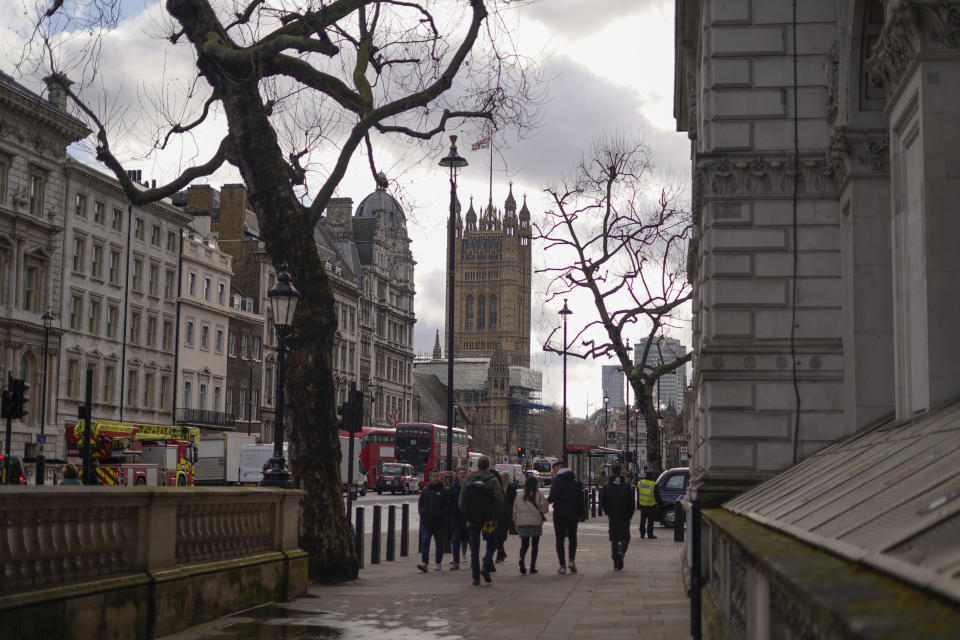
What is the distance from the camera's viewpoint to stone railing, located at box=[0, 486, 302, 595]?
9.16 meters

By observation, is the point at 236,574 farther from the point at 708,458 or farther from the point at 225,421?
the point at 225,421

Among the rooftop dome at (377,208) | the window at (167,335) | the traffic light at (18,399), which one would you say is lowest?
the traffic light at (18,399)

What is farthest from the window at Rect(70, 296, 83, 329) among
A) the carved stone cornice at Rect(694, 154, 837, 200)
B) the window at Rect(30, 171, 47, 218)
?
the carved stone cornice at Rect(694, 154, 837, 200)

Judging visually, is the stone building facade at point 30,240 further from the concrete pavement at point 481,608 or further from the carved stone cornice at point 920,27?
the carved stone cornice at point 920,27

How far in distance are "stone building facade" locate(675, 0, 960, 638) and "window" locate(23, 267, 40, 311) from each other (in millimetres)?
45465

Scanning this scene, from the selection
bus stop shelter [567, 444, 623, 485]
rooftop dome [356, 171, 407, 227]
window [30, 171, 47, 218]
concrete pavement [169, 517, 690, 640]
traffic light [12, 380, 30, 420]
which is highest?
rooftop dome [356, 171, 407, 227]

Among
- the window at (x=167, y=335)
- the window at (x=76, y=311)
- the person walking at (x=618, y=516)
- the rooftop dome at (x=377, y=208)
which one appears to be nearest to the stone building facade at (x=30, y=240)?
the window at (x=76, y=311)

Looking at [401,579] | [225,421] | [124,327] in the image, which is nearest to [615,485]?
[401,579]

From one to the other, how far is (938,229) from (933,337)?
0.91 m

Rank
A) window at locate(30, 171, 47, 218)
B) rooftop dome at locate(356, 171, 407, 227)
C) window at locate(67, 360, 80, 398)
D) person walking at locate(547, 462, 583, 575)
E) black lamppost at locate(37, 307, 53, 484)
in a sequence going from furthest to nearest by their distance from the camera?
rooftop dome at locate(356, 171, 407, 227), window at locate(67, 360, 80, 398), window at locate(30, 171, 47, 218), black lamppost at locate(37, 307, 53, 484), person walking at locate(547, 462, 583, 575)

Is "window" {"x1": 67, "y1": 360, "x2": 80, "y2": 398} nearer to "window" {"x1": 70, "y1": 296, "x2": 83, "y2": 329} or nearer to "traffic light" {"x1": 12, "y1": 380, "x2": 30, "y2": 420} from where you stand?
"window" {"x1": 70, "y1": 296, "x2": 83, "y2": 329}

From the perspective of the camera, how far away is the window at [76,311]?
62.3m

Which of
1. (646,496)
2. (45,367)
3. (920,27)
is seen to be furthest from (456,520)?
(45,367)

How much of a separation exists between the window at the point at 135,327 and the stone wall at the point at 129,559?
185 feet
